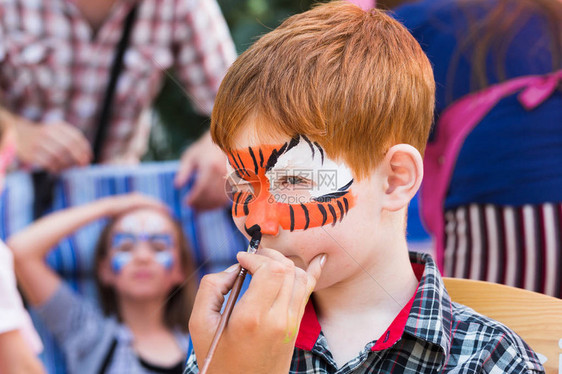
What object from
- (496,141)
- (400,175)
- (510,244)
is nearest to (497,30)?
(496,141)

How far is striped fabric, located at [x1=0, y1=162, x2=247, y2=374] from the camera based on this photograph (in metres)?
2.02

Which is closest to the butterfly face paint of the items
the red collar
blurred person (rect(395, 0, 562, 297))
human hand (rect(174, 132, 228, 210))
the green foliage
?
human hand (rect(174, 132, 228, 210))

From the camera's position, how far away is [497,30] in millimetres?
1773

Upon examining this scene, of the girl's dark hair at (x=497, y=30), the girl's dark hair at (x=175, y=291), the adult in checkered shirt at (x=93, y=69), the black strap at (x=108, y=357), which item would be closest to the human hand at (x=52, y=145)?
the adult in checkered shirt at (x=93, y=69)

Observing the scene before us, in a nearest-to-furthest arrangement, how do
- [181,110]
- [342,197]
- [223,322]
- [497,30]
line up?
[223,322], [342,197], [497,30], [181,110]

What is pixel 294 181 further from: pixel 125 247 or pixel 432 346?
pixel 125 247

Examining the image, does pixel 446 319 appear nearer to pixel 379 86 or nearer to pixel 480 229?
pixel 379 86

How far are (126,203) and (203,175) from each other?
0.29m

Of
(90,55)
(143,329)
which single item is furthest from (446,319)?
(90,55)

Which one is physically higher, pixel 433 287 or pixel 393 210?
pixel 393 210

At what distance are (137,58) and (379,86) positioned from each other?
1.30 meters

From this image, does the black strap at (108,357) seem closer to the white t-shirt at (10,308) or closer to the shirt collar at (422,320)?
the white t-shirt at (10,308)

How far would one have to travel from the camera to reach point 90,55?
80.9 inches

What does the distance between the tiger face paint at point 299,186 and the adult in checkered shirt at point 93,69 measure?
1.06 meters
